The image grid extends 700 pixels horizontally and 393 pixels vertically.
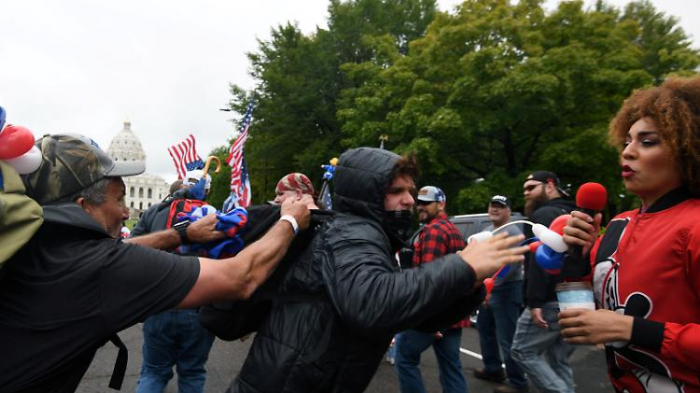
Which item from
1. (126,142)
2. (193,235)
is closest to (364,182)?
(193,235)

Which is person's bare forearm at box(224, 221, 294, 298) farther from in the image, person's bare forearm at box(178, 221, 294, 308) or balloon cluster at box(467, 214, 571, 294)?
balloon cluster at box(467, 214, 571, 294)

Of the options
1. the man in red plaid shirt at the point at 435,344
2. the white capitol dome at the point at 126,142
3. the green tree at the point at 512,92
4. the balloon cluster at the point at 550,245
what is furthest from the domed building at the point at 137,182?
the balloon cluster at the point at 550,245

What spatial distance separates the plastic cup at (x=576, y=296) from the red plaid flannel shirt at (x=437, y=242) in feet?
7.26

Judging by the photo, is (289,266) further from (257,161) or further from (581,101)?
(257,161)

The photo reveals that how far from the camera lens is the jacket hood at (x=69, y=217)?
1.54 metres

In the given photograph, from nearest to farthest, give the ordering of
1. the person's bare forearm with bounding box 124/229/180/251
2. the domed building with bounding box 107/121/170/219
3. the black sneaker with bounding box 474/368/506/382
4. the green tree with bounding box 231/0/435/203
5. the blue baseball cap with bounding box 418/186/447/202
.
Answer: the person's bare forearm with bounding box 124/229/180/251 < the blue baseball cap with bounding box 418/186/447/202 < the black sneaker with bounding box 474/368/506/382 < the green tree with bounding box 231/0/435/203 < the domed building with bounding box 107/121/170/219

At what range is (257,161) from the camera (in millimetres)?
25484

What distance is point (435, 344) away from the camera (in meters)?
4.17

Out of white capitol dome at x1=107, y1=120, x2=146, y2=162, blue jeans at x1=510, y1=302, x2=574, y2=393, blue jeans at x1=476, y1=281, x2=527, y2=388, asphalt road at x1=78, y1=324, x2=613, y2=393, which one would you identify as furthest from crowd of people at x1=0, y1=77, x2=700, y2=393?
white capitol dome at x1=107, y1=120, x2=146, y2=162

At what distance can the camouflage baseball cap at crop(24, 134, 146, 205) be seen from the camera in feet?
5.47

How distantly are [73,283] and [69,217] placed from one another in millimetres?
222

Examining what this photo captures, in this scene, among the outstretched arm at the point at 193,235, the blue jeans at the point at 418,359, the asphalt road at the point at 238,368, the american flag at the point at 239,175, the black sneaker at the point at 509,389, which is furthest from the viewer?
the american flag at the point at 239,175

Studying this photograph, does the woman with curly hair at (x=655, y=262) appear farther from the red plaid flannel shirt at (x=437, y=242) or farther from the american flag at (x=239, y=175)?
the american flag at (x=239, y=175)

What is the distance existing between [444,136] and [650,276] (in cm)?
1464
